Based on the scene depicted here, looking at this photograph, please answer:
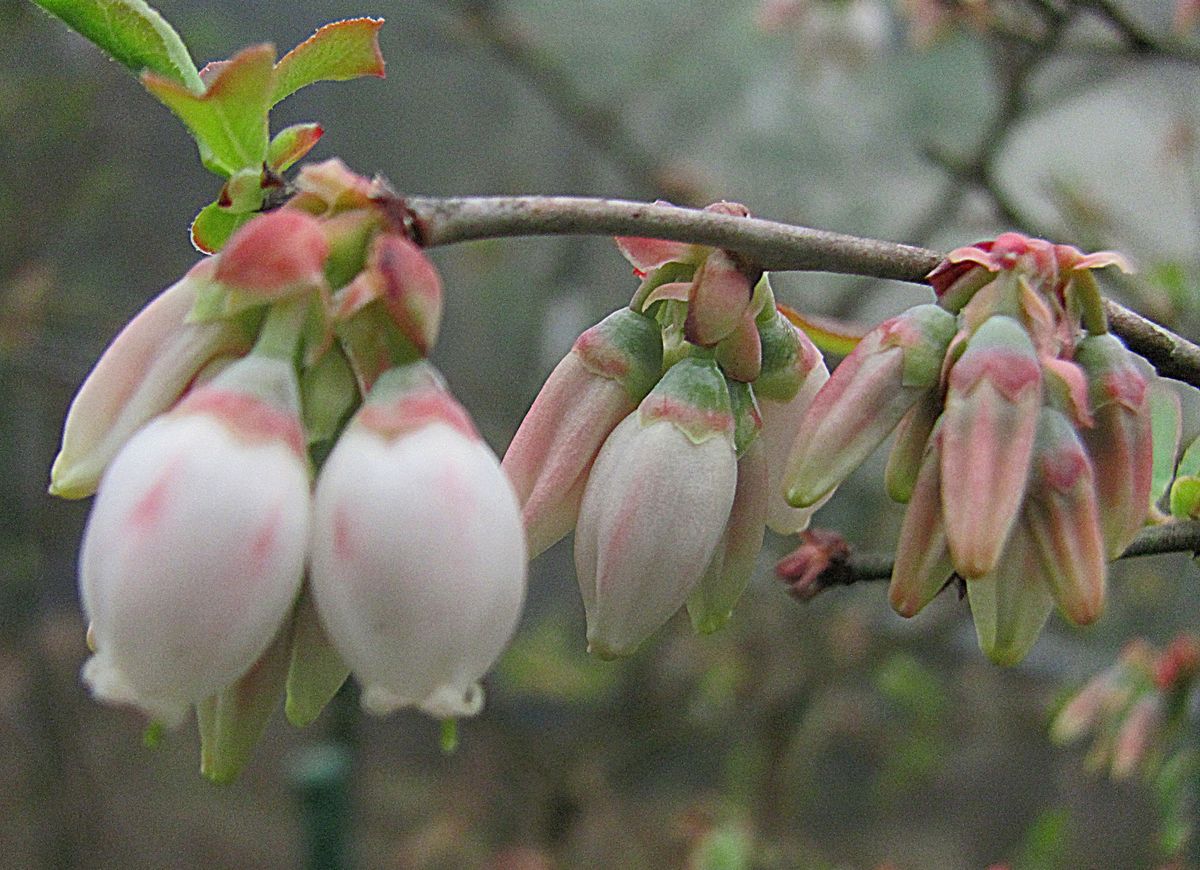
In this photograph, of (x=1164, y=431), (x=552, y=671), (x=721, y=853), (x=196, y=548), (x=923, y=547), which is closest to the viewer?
(x=196, y=548)

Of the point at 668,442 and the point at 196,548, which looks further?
the point at 668,442

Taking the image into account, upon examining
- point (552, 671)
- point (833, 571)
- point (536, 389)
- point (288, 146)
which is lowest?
point (552, 671)

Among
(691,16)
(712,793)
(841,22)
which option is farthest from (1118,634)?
(691,16)

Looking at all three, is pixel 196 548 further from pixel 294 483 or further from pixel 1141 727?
pixel 1141 727

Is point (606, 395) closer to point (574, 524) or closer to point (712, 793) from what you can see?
point (574, 524)

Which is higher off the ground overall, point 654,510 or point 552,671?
point 654,510

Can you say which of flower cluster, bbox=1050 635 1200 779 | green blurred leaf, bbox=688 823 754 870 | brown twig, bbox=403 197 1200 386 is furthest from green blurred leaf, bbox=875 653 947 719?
brown twig, bbox=403 197 1200 386

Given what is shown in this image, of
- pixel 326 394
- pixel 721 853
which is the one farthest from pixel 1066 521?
pixel 721 853
